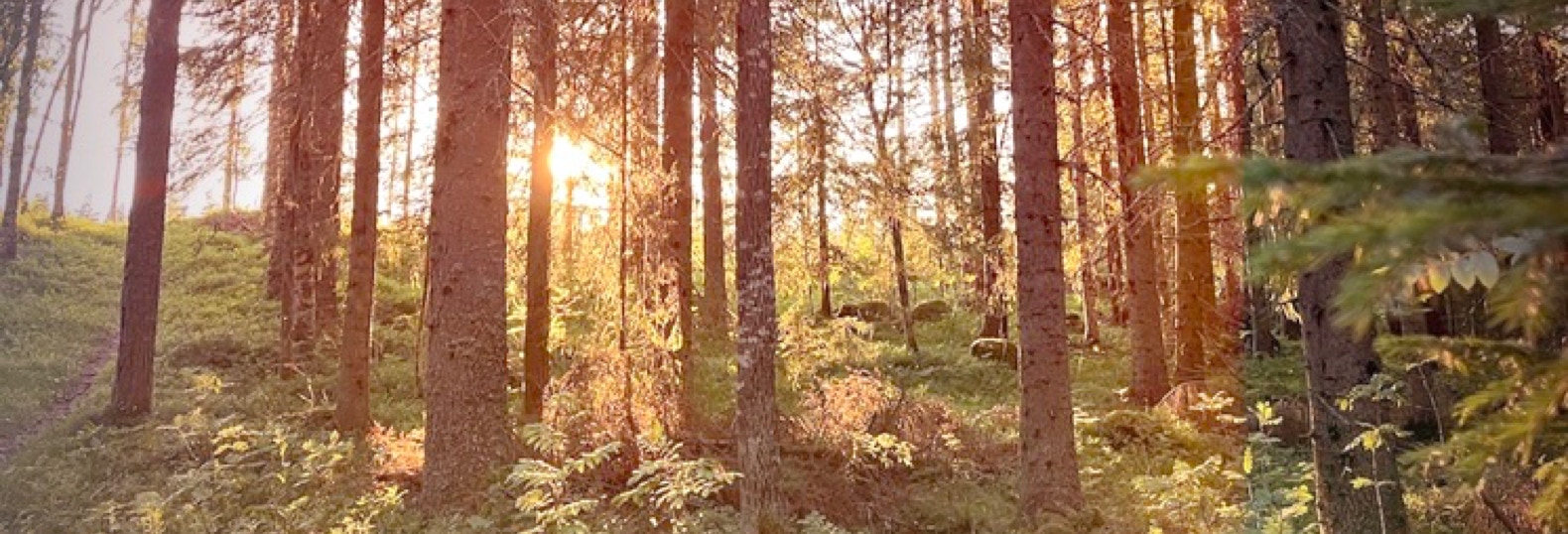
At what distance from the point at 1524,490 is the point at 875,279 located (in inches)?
371

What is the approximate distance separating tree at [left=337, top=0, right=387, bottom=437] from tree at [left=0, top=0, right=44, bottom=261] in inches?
899

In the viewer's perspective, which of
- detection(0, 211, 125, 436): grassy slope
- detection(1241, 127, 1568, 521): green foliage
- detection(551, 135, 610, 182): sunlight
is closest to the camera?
detection(1241, 127, 1568, 521): green foliage

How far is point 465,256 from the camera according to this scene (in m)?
8.78

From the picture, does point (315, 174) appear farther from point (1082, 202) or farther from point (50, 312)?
point (1082, 202)

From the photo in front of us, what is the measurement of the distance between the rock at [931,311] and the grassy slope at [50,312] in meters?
18.1

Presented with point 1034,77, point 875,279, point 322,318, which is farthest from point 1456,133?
point 322,318

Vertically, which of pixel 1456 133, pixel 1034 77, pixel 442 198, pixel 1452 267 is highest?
pixel 1034 77

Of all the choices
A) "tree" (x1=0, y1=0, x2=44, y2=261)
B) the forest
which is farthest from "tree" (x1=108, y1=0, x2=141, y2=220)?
the forest

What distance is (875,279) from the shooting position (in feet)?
53.3

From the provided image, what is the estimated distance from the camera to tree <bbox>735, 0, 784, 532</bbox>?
7.73m

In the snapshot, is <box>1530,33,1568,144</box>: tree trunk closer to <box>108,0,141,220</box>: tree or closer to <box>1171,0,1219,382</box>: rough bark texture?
<box>1171,0,1219,382</box>: rough bark texture

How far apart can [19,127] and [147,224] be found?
21.5 m

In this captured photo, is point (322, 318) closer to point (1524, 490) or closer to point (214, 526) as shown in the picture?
point (214, 526)

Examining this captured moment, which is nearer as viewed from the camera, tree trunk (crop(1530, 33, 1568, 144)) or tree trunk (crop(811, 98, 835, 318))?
tree trunk (crop(811, 98, 835, 318))
